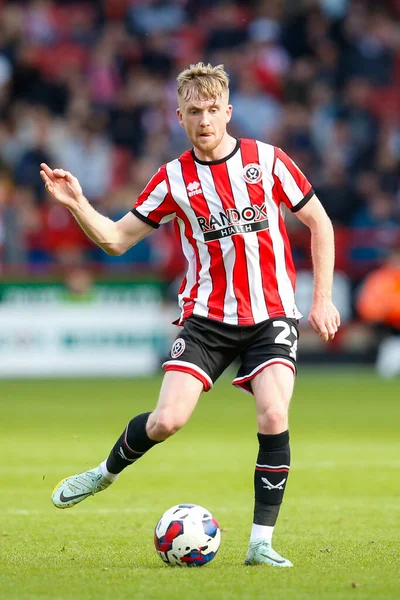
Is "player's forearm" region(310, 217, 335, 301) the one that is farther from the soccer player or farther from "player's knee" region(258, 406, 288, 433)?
"player's knee" region(258, 406, 288, 433)

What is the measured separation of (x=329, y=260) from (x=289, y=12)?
16.1m

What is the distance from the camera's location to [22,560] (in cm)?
537

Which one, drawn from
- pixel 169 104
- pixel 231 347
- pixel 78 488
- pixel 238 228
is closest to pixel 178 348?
pixel 231 347

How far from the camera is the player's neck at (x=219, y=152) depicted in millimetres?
5641

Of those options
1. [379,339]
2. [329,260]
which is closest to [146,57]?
[379,339]

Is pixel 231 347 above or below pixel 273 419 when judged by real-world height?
above

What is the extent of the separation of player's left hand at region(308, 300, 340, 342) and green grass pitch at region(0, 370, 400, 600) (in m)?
1.00

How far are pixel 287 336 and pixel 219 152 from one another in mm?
914

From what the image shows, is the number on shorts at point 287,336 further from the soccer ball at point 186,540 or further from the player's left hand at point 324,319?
the soccer ball at point 186,540

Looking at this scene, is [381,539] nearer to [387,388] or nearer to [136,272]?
[387,388]

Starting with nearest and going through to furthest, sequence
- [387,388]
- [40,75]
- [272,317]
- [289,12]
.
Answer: [272,317], [387,388], [40,75], [289,12]

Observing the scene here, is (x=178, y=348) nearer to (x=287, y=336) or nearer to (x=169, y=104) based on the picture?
(x=287, y=336)

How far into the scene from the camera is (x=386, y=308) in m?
17.0

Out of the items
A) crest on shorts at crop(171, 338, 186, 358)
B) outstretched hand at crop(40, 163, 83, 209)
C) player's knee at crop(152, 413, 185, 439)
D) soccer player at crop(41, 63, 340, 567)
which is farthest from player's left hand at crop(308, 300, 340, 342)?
outstretched hand at crop(40, 163, 83, 209)
